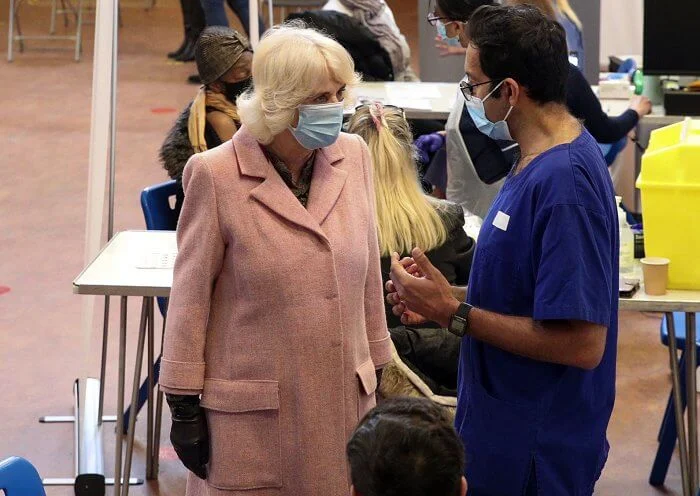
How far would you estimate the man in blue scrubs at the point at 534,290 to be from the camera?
2.11 m

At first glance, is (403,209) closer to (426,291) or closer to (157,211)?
(426,291)

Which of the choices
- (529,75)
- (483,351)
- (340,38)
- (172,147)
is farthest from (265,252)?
(340,38)

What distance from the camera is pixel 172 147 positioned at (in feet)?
15.4

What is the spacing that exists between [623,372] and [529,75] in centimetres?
300

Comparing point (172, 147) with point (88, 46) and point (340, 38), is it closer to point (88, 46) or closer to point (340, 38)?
point (340, 38)

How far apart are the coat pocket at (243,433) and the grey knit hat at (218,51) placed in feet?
8.16

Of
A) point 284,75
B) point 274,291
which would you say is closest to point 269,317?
point 274,291

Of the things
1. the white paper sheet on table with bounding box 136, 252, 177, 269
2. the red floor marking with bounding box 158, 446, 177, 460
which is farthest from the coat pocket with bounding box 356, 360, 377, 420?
the red floor marking with bounding box 158, 446, 177, 460

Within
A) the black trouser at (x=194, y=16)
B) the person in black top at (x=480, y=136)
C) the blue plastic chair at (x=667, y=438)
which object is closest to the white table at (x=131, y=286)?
the person in black top at (x=480, y=136)

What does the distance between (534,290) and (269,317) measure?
55cm

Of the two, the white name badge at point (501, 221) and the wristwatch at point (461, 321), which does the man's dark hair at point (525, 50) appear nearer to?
the white name badge at point (501, 221)

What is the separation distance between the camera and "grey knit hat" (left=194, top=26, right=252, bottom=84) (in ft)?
15.3

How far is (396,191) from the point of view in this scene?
3303 millimetres

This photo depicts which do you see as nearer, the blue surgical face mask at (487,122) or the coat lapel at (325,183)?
the blue surgical face mask at (487,122)
